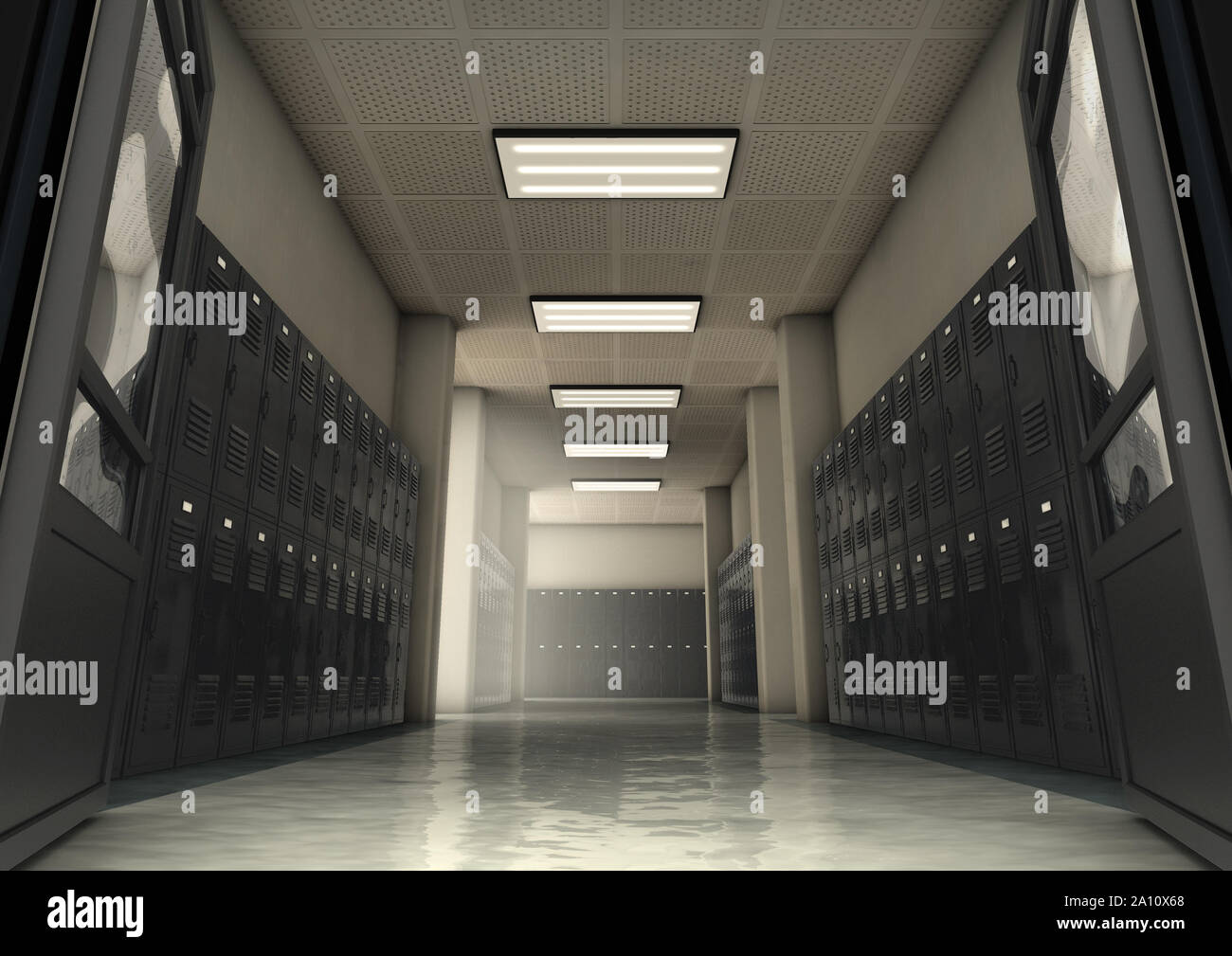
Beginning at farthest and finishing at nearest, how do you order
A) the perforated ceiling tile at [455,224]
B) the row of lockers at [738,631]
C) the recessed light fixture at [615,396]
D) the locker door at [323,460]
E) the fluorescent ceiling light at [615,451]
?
the fluorescent ceiling light at [615,451] → the row of lockers at [738,631] → the recessed light fixture at [615,396] → the perforated ceiling tile at [455,224] → the locker door at [323,460]

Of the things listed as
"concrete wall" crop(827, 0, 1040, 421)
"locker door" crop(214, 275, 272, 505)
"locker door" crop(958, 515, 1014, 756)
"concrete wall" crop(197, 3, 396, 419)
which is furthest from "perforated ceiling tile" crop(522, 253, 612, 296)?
"locker door" crop(958, 515, 1014, 756)

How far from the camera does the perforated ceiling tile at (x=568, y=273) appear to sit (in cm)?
664

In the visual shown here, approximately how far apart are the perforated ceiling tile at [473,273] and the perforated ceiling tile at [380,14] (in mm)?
2418

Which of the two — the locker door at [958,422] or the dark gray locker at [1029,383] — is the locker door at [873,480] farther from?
the dark gray locker at [1029,383]

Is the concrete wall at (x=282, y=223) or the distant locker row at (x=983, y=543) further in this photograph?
the concrete wall at (x=282, y=223)

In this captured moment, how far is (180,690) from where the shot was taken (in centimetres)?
317

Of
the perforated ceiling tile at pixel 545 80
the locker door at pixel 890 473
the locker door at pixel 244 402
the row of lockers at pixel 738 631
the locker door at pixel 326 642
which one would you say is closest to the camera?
the locker door at pixel 244 402

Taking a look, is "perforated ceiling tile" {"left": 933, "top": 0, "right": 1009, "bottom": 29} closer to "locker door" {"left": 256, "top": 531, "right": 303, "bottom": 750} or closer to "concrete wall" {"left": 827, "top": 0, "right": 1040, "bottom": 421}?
"concrete wall" {"left": 827, "top": 0, "right": 1040, "bottom": 421}

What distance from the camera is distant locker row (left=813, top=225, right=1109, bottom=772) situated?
3.14 meters

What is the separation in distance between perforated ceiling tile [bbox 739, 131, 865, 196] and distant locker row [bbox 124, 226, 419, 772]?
10.1 feet

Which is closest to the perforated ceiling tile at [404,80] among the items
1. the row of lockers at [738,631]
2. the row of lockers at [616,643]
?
the row of lockers at [738,631]

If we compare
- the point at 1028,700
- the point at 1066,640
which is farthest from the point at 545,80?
the point at 1028,700

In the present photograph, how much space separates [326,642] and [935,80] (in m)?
4.83
